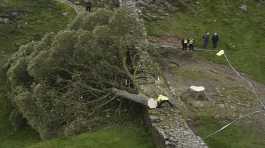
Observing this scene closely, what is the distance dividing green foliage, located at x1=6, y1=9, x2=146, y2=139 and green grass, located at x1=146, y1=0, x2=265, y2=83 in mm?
10472

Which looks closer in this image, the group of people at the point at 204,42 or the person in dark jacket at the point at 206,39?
the group of people at the point at 204,42

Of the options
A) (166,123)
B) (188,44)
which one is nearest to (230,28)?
(188,44)

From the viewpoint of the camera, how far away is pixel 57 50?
114 ft

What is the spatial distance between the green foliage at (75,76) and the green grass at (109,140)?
4.66 feet

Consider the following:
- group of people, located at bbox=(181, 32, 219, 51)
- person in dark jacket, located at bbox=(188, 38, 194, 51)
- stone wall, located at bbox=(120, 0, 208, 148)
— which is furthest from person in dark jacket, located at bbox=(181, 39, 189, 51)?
stone wall, located at bbox=(120, 0, 208, 148)

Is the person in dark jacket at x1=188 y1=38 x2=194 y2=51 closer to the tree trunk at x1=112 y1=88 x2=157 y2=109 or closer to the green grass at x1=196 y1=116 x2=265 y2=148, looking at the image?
the green grass at x1=196 y1=116 x2=265 y2=148

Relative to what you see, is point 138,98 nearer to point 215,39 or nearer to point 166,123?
point 166,123

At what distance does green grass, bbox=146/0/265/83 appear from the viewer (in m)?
44.1

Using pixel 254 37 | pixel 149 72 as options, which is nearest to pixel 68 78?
pixel 149 72

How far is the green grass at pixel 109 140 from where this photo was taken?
97.6 feet

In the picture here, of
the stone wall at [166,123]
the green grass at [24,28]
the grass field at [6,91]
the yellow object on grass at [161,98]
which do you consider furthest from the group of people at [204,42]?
the yellow object on grass at [161,98]

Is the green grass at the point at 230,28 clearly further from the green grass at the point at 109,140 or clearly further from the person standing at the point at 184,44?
the green grass at the point at 109,140

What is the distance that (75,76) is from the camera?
33.7 meters

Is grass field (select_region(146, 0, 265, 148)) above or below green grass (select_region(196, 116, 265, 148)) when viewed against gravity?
above
